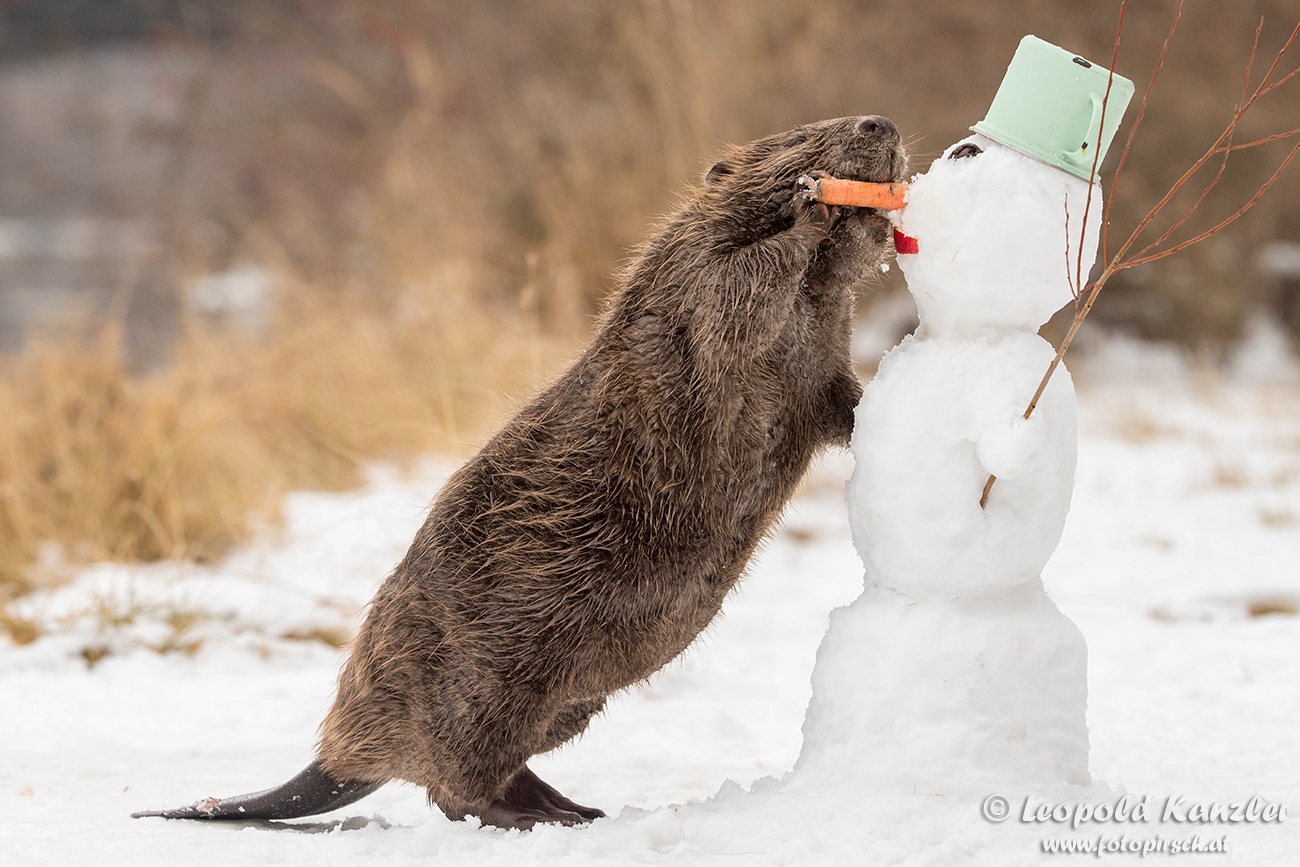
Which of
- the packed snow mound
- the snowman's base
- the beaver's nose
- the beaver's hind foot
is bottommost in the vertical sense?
the beaver's hind foot

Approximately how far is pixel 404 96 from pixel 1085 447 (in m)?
10.5

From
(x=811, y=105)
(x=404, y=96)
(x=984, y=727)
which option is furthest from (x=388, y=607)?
(x=404, y=96)

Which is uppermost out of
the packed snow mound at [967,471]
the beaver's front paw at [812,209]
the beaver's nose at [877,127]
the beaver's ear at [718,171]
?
the beaver's ear at [718,171]

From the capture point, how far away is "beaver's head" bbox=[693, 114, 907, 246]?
2400 mm

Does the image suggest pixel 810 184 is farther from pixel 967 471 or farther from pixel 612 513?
pixel 612 513

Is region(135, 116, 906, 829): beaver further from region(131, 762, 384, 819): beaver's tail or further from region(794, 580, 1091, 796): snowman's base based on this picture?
region(794, 580, 1091, 796): snowman's base

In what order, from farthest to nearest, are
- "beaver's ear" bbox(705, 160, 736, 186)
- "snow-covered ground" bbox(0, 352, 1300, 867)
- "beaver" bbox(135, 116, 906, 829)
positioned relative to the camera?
1. "beaver's ear" bbox(705, 160, 736, 186)
2. "beaver" bbox(135, 116, 906, 829)
3. "snow-covered ground" bbox(0, 352, 1300, 867)

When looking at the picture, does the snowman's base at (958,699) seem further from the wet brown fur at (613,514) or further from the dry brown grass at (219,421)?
the dry brown grass at (219,421)

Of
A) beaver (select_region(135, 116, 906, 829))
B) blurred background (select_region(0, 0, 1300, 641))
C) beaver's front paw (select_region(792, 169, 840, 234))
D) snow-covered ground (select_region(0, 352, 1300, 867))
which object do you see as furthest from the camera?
blurred background (select_region(0, 0, 1300, 641))

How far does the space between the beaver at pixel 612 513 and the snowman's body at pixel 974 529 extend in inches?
8.5

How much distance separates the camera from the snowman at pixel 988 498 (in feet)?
7.08

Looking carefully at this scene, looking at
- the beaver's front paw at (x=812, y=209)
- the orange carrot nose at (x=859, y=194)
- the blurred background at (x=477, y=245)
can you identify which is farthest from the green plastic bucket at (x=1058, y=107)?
the blurred background at (x=477, y=245)

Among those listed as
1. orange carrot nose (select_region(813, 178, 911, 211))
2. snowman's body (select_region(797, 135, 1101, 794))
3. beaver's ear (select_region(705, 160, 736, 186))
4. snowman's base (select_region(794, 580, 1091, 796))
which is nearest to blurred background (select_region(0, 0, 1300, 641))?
beaver's ear (select_region(705, 160, 736, 186))

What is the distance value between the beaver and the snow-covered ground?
0.16 metres
